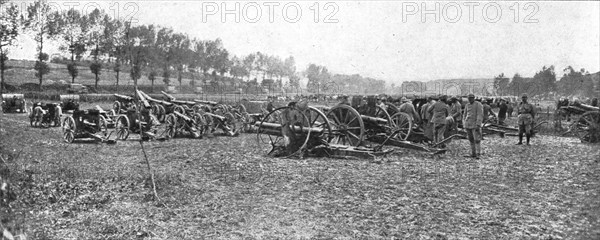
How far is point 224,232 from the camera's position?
16.5ft

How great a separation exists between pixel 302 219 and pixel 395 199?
1711 mm

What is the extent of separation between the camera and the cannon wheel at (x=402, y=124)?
12656 millimetres

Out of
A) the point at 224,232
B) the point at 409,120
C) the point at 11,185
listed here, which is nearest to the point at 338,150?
the point at 409,120

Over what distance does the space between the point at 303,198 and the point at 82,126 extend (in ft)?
33.5

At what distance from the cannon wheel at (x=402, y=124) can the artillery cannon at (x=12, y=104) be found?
26246 mm

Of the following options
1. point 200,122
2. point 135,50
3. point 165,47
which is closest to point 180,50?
point 165,47

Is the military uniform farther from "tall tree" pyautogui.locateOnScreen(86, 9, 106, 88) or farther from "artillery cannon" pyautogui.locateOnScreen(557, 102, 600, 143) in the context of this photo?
"tall tree" pyautogui.locateOnScreen(86, 9, 106, 88)

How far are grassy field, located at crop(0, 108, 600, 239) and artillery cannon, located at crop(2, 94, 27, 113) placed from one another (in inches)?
851

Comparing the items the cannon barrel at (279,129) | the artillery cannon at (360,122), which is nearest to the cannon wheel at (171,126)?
the cannon barrel at (279,129)

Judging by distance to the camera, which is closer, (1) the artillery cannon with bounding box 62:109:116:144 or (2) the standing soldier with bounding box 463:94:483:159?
(2) the standing soldier with bounding box 463:94:483:159

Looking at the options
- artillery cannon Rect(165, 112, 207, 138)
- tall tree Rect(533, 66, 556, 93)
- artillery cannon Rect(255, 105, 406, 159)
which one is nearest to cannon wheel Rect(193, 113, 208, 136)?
artillery cannon Rect(165, 112, 207, 138)

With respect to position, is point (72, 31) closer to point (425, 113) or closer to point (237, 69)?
point (237, 69)

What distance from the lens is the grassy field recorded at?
5074mm

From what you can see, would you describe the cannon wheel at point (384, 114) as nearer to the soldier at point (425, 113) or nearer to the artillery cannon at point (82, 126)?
the soldier at point (425, 113)
